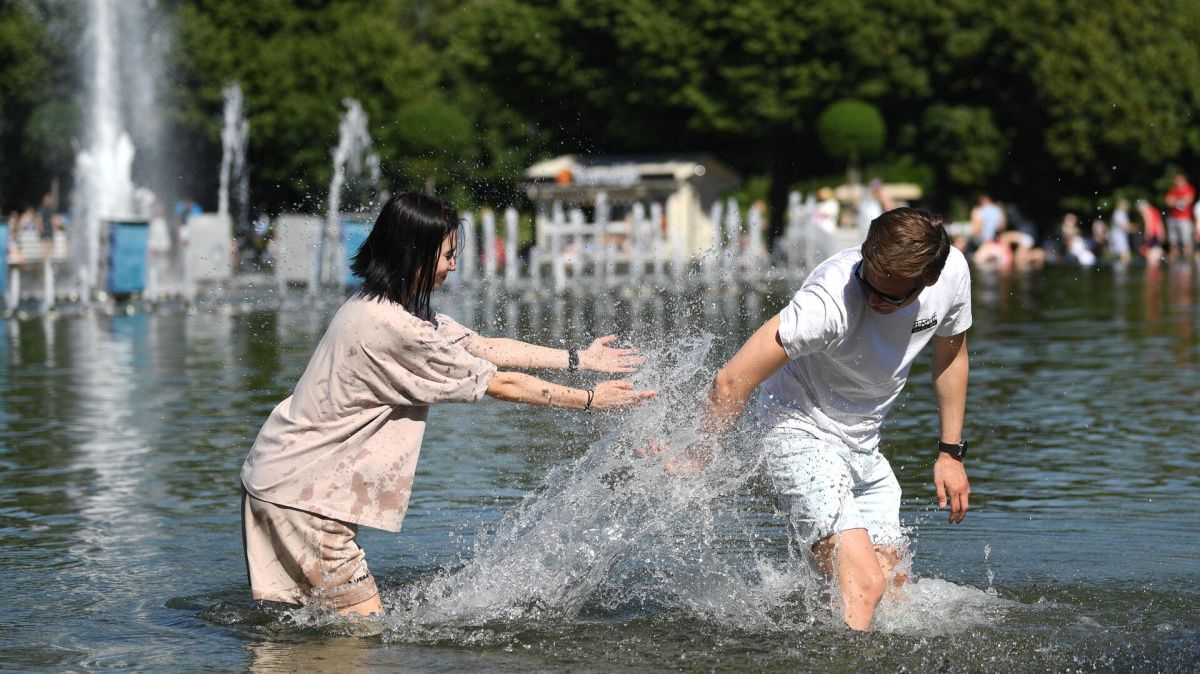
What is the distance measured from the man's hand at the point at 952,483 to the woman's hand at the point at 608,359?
109 cm

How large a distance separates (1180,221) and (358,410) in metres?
35.5

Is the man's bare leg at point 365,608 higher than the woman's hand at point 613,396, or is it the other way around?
the woman's hand at point 613,396

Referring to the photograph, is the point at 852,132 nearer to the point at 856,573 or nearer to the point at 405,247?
the point at 856,573

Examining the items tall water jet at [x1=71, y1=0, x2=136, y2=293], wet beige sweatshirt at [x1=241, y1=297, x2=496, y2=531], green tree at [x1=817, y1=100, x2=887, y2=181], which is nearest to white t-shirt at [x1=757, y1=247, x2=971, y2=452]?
wet beige sweatshirt at [x1=241, y1=297, x2=496, y2=531]

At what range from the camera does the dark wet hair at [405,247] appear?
5633 millimetres

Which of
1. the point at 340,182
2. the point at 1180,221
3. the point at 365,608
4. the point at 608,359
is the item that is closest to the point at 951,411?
the point at 608,359

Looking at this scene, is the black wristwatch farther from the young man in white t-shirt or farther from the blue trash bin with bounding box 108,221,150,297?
the blue trash bin with bounding box 108,221,150,297

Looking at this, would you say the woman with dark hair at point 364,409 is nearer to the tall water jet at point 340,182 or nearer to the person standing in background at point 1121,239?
the tall water jet at point 340,182

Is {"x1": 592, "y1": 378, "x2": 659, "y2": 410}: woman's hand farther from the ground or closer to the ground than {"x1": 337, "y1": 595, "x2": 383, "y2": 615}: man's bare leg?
farther from the ground

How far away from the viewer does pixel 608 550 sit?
679 cm

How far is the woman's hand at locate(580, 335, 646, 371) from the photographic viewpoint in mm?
6082

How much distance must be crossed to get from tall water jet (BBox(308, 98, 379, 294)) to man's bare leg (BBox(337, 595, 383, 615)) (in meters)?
21.1

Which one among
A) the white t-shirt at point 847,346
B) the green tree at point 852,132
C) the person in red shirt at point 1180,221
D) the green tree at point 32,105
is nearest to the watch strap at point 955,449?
the white t-shirt at point 847,346

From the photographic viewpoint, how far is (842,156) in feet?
182
